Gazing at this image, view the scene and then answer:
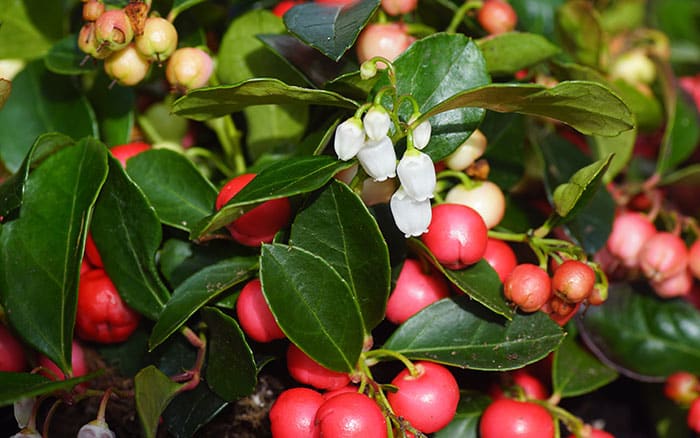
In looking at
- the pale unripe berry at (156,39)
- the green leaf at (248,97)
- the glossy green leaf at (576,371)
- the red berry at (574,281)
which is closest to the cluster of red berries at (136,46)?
the pale unripe berry at (156,39)

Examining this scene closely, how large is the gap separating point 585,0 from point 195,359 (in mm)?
745

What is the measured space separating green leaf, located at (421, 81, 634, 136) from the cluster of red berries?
1.00ft

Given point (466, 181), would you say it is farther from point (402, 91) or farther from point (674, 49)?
point (674, 49)

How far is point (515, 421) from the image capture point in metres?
0.82

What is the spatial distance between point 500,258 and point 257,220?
0.27 m

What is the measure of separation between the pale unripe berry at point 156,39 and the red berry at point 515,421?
1.73 feet

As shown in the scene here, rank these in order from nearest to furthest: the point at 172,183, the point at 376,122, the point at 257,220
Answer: the point at 376,122 → the point at 257,220 → the point at 172,183

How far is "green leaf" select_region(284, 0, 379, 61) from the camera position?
2.39 feet

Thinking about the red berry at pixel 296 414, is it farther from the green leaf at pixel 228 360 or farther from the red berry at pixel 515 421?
the red berry at pixel 515 421

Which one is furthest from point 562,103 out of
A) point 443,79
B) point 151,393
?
point 151,393

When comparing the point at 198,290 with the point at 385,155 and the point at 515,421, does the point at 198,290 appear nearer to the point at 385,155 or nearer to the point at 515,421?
the point at 385,155

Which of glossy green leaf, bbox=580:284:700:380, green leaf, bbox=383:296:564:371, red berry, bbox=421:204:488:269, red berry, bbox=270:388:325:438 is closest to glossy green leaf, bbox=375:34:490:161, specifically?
red berry, bbox=421:204:488:269

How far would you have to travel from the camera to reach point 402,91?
79cm

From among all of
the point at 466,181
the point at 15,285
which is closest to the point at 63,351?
the point at 15,285
